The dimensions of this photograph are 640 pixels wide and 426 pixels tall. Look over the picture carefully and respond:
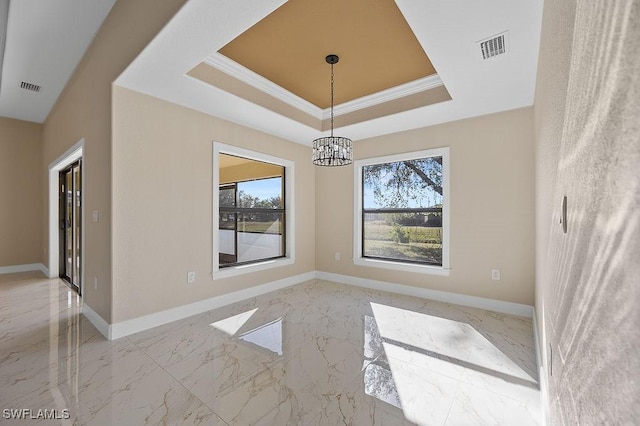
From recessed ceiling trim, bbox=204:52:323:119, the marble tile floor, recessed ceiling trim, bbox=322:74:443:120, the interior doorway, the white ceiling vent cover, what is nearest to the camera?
the marble tile floor

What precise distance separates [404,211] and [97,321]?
403cm

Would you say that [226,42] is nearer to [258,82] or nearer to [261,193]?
[258,82]

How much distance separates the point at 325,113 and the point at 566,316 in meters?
3.79

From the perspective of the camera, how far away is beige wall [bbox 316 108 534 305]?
10.6ft

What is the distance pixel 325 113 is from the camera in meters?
4.17

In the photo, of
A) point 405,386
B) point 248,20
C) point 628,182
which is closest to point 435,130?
point 248,20

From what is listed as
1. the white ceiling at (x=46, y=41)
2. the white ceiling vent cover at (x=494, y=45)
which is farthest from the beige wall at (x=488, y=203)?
the white ceiling at (x=46, y=41)

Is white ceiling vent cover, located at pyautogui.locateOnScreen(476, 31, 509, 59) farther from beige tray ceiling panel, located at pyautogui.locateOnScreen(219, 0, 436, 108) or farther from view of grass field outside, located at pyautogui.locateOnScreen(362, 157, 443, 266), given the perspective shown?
view of grass field outside, located at pyautogui.locateOnScreen(362, 157, 443, 266)

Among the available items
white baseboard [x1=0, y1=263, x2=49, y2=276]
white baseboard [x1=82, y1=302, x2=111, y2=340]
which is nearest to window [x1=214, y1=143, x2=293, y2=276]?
white baseboard [x1=82, y1=302, x2=111, y2=340]

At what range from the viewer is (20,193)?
5344 mm

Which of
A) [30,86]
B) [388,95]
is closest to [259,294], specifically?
[388,95]

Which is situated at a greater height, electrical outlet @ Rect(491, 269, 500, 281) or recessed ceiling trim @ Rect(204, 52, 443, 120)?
recessed ceiling trim @ Rect(204, 52, 443, 120)

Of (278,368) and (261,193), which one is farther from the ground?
(261,193)

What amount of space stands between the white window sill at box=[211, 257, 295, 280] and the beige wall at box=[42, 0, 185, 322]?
47.0 inches
